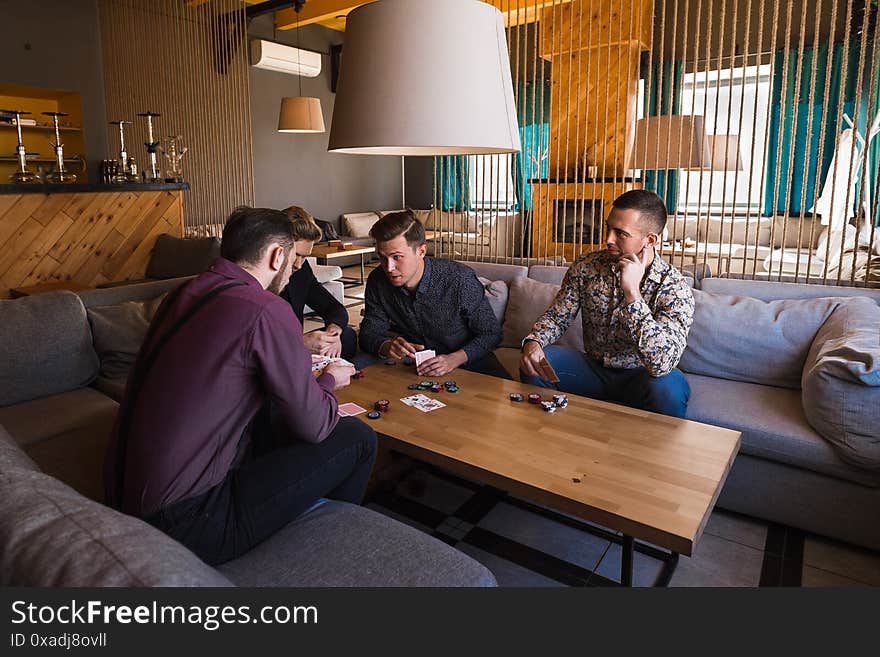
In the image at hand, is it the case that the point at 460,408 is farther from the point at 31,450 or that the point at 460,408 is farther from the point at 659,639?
the point at 31,450

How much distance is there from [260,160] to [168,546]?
891 cm

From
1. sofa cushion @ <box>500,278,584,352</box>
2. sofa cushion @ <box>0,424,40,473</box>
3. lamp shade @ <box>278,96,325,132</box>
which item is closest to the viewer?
sofa cushion @ <box>0,424,40,473</box>

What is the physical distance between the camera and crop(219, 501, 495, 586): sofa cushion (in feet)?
4.32

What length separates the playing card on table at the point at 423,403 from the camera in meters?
2.05

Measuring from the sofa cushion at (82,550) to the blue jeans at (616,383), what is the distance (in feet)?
5.86

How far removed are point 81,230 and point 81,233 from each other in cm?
2

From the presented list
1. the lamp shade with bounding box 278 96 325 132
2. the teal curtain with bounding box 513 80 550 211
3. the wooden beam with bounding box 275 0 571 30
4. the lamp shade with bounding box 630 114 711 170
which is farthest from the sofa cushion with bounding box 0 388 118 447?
the wooden beam with bounding box 275 0 571 30

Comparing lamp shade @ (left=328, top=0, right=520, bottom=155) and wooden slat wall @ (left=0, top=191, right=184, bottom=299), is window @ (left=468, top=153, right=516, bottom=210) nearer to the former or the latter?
lamp shade @ (left=328, top=0, right=520, bottom=155)

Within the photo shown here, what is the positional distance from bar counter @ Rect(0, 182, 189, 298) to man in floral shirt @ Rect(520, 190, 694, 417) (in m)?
3.77

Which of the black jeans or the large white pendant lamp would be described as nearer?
the black jeans

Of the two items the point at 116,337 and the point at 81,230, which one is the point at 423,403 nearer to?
the point at 116,337

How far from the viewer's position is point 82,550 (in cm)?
76

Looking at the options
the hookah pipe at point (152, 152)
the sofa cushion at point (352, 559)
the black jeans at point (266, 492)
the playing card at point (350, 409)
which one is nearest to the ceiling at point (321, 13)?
the hookah pipe at point (152, 152)

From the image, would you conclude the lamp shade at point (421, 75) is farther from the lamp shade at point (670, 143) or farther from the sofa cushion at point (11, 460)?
the lamp shade at point (670, 143)
